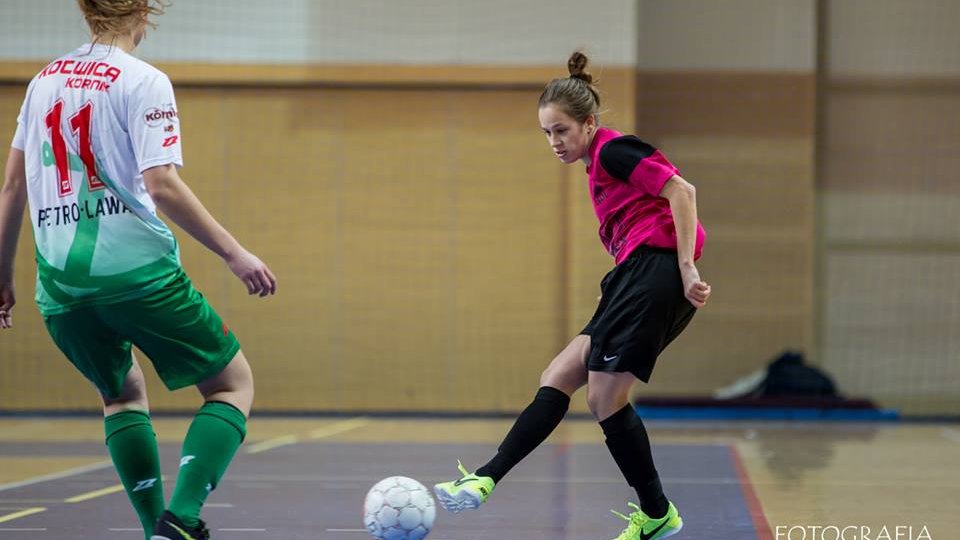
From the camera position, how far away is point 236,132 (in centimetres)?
1238

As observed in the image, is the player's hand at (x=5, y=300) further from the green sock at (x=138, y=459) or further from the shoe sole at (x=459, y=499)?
the shoe sole at (x=459, y=499)

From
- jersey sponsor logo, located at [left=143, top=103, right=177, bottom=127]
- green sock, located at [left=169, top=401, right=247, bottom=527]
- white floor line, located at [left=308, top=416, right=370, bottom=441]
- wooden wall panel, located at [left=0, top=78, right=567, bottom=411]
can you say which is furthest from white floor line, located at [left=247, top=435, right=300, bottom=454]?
jersey sponsor logo, located at [left=143, top=103, right=177, bottom=127]

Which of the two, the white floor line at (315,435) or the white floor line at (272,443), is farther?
the white floor line at (315,435)

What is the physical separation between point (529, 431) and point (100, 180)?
1.64 meters

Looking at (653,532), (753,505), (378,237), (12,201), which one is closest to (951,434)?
(378,237)

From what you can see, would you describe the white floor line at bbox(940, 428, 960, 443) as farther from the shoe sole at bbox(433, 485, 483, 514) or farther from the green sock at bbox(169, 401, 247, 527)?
the green sock at bbox(169, 401, 247, 527)

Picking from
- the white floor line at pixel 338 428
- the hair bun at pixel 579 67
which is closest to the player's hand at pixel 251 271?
the hair bun at pixel 579 67

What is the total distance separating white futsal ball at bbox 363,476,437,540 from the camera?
4.02m

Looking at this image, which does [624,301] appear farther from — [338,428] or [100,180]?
[338,428]

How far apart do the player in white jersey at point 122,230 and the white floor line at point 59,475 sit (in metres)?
3.07

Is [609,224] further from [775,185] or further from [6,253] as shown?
[775,185]

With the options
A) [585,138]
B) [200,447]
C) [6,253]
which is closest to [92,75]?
[6,253]

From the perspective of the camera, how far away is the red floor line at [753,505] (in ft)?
15.3

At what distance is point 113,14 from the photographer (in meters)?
3.52
